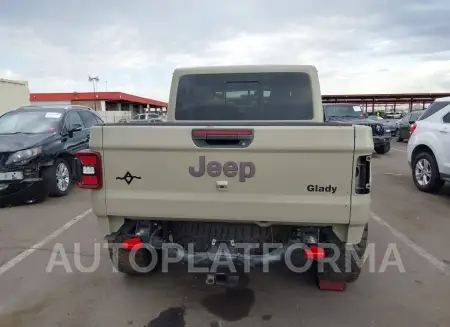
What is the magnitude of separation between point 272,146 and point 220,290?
173 cm

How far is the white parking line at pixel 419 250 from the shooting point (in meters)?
4.12

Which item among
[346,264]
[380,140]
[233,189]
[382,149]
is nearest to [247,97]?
[233,189]

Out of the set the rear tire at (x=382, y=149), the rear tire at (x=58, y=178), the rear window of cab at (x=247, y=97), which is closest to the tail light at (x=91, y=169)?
the rear window of cab at (x=247, y=97)

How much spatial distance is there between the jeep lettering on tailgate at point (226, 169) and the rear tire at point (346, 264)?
88 centimetres

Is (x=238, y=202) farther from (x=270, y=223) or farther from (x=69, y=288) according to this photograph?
(x=69, y=288)

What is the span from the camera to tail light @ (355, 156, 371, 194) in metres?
2.68

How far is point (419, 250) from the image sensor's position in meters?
4.60

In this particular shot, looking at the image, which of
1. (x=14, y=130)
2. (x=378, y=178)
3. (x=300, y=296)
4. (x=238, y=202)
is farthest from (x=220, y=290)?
(x=378, y=178)

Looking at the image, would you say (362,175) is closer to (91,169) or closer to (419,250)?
(91,169)

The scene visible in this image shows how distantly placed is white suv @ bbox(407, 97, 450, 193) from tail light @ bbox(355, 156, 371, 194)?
16.9 ft

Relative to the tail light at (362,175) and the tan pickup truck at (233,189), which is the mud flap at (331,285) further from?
the tail light at (362,175)

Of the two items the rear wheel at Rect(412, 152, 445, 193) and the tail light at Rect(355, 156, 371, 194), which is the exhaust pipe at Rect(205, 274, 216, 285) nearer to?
the tail light at Rect(355, 156, 371, 194)

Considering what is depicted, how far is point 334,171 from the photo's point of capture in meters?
2.68

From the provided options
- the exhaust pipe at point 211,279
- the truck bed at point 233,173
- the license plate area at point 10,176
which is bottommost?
the exhaust pipe at point 211,279
